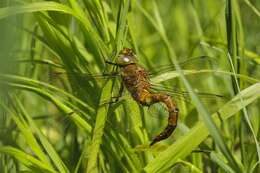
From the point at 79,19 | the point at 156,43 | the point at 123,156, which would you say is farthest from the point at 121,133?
the point at 156,43

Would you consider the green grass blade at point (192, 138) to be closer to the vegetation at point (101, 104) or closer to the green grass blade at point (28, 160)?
the vegetation at point (101, 104)

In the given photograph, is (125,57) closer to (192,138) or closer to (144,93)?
(144,93)

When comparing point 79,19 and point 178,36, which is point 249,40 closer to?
point 178,36

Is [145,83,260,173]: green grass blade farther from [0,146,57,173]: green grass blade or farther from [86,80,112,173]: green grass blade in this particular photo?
[0,146,57,173]: green grass blade

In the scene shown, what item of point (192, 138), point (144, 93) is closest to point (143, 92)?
point (144, 93)

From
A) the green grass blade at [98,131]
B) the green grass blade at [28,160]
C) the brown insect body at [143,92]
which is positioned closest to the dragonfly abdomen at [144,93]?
the brown insect body at [143,92]

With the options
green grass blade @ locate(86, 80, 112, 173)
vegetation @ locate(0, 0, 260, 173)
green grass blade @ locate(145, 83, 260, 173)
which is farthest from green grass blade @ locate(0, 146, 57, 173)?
green grass blade @ locate(145, 83, 260, 173)
